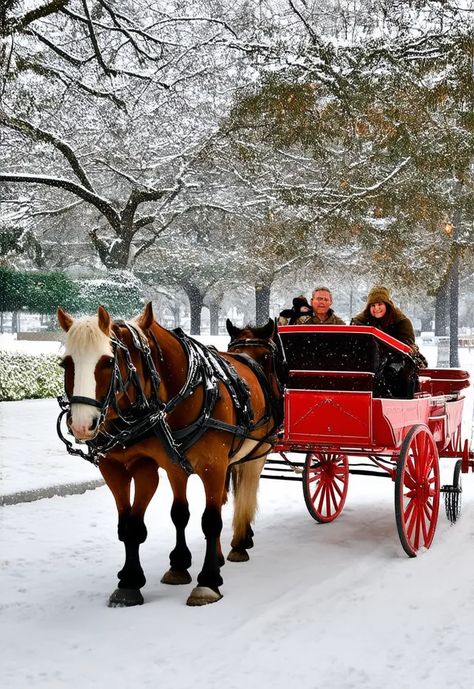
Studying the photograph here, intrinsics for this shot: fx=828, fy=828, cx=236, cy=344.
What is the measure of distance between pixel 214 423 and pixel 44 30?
11.1m

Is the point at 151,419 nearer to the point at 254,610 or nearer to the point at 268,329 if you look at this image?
the point at 254,610

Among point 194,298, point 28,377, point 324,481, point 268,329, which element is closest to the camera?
point 268,329

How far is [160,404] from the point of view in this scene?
202 inches

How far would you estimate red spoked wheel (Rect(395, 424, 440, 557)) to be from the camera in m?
6.11

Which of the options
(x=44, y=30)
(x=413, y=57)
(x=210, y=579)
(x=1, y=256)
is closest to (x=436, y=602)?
(x=210, y=579)

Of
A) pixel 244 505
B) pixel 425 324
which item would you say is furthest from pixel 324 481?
pixel 425 324

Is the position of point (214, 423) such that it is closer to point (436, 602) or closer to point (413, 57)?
point (436, 602)

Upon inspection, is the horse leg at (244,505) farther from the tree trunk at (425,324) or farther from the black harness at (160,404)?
the tree trunk at (425,324)

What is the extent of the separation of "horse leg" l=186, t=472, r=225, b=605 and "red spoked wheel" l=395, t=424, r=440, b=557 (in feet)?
4.63

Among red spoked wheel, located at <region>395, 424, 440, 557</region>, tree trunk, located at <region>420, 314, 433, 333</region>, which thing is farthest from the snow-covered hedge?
tree trunk, located at <region>420, 314, 433, 333</region>

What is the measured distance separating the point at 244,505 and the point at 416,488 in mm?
1362

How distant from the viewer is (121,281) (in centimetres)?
1912

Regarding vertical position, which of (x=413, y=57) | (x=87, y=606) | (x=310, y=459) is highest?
(x=413, y=57)

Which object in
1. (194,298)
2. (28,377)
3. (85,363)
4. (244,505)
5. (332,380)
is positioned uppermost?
(194,298)
